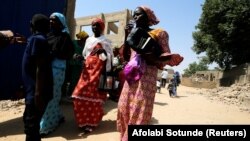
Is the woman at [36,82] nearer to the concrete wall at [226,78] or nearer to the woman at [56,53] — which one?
the woman at [56,53]

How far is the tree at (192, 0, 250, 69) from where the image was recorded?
2528 centimetres

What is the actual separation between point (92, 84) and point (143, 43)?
1.63 meters

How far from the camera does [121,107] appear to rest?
392cm

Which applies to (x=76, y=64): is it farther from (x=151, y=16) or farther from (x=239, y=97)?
(x=239, y=97)

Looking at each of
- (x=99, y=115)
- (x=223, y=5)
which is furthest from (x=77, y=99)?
(x=223, y=5)

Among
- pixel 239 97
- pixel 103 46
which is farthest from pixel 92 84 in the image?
pixel 239 97

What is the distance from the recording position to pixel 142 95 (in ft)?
12.4

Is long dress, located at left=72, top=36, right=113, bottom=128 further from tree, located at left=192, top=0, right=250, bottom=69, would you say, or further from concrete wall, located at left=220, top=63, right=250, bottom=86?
tree, located at left=192, top=0, right=250, bottom=69

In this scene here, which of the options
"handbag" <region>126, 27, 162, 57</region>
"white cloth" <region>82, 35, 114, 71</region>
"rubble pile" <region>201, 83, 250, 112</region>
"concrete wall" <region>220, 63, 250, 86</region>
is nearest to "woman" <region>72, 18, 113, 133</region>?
"white cloth" <region>82, 35, 114, 71</region>

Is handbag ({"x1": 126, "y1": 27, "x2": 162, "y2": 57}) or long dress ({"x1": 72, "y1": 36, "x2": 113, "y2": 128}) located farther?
long dress ({"x1": 72, "y1": 36, "x2": 113, "y2": 128})

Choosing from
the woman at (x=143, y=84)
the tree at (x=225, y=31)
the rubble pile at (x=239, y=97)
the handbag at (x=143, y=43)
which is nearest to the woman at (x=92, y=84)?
the woman at (x=143, y=84)

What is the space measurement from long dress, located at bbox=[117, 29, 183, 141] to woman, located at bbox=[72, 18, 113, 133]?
4.15ft

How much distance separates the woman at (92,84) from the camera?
16.7 feet

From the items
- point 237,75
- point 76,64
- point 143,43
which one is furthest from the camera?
point 237,75
